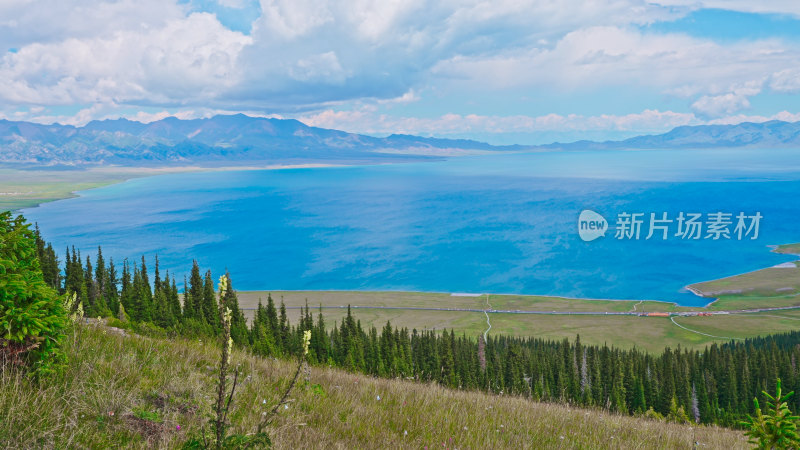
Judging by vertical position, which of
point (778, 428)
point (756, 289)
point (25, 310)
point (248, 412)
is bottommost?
point (756, 289)

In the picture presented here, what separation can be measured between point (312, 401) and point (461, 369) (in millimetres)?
66532

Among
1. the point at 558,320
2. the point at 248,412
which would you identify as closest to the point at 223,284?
the point at 248,412

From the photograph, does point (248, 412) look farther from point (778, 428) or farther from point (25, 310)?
point (778, 428)

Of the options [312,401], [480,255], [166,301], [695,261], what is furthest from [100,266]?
[695,261]

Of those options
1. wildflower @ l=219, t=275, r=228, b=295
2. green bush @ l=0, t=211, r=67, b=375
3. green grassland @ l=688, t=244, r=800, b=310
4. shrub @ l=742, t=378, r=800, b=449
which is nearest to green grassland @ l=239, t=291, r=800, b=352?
green grassland @ l=688, t=244, r=800, b=310

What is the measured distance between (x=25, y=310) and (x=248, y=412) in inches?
126

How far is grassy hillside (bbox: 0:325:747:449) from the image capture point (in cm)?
555

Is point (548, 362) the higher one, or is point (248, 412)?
point (248, 412)

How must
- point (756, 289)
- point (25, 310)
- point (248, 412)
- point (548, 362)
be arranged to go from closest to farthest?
1. point (25, 310)
2. point (248, 412)
3. point (548, 362)
4. point (756, 289)

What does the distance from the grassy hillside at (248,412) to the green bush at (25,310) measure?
1.10 ft

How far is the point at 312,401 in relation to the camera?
8227 millimetres

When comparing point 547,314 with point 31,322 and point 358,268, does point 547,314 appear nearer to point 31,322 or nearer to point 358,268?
point 358,268

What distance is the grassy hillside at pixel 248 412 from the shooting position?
5.55 m

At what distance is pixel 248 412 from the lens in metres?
7.17
